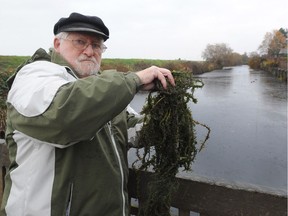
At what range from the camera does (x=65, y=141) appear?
65.9 inches

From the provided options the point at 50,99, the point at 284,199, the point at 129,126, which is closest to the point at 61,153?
the point at 50,99

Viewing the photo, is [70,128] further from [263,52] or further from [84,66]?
[263,52]

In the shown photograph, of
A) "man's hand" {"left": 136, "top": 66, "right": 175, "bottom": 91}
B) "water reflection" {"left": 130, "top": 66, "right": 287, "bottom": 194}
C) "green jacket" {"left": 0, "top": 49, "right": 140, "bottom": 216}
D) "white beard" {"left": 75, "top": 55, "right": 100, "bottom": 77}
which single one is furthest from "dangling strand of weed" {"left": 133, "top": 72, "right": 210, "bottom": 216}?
"water reflection" {"left": 130, "top": 66, "right": 287, "bottom": 194}

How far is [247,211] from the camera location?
81.4 inches

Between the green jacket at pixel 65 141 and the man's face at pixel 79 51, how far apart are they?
0.28 ft

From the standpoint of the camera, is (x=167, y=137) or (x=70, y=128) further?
(x=167, y=137)

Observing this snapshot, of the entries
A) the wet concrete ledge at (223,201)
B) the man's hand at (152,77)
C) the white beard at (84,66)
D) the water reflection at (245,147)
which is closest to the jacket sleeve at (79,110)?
the man's hand at (152,77)

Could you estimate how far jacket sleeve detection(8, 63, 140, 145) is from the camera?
1.58 m

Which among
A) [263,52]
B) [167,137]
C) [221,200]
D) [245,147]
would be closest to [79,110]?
[167,137]

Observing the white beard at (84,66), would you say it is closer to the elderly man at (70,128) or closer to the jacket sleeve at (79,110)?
the elderly man at (70,128)

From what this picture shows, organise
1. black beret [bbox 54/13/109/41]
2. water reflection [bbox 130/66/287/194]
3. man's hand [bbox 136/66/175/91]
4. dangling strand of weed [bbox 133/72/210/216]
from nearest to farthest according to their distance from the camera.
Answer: man's hand [bbox 136/66/175/91] → dangling strand of weed [bbox 133/72/210/216] → black beret [bbox 54/13/109/41] → water reflection [bbox 130/66/287/194]

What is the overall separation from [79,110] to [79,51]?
2.84 feet

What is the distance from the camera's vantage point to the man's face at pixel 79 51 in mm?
2252

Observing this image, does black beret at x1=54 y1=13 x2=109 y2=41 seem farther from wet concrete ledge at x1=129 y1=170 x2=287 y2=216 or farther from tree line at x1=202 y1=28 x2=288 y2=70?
tree line at x1=202 y1=28 x2=288 y2=70
